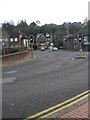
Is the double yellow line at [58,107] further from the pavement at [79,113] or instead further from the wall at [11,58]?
the wall at [11,58]

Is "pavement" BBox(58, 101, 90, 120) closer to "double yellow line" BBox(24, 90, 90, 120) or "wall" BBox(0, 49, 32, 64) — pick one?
"double yellow line" BBox(24, 90, 90, 120)

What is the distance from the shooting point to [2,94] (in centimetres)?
787

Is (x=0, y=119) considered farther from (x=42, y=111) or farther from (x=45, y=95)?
(x=45, y=95)

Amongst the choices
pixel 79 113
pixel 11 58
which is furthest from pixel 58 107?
pixel 11 58

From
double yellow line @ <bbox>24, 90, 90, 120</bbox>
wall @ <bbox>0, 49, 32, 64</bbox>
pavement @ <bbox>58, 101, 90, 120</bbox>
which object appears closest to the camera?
pavement @ <bbox>58, 101, 90, 120</bbox>

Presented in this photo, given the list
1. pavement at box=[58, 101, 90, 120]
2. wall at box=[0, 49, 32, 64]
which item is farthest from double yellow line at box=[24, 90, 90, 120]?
wall at box=[0, 49, 32, 64]

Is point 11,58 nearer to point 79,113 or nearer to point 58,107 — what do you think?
point 58,107

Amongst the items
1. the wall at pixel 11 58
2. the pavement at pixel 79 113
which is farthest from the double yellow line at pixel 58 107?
the wall at pixel 11 58

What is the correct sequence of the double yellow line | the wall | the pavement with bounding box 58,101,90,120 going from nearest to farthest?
1. the pavement with bounding box 58,101,90,120
2. the double yellow line
3. the wall

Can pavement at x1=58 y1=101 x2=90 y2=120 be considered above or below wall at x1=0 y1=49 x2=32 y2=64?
below

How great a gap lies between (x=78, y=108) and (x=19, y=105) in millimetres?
2020

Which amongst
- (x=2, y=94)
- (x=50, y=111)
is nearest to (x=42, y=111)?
(x=50, y=111)

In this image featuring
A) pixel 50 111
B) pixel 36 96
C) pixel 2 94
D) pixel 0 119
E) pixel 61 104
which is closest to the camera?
pixel 0 119

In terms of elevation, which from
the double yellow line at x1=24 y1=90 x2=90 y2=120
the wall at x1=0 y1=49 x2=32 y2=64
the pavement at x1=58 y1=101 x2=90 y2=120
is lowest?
the double yellow line at x1=24 y1=90 x2=90 y2=120
